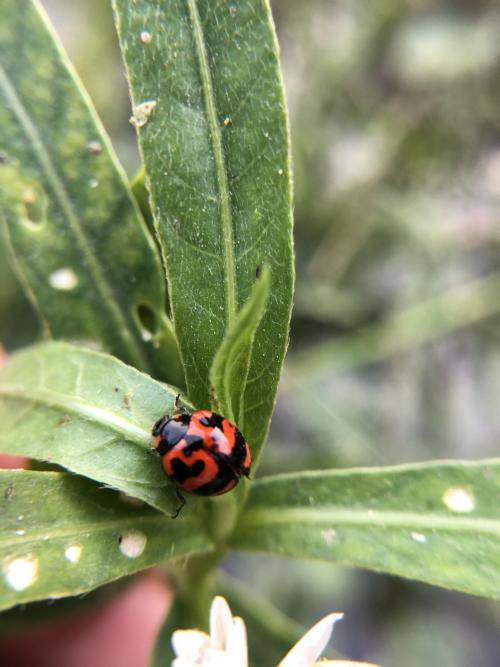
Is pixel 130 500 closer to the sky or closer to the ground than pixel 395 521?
closer to the sky

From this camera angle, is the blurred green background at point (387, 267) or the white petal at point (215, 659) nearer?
the white petal at point (215, 659)

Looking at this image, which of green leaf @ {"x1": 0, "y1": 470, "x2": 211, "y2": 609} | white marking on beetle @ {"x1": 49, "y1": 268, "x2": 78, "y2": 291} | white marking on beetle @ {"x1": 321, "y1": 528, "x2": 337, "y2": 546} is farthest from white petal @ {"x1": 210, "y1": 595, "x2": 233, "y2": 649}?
white marking on beetle @ {"x1": 49, "y1": 268, "x2": 78, "y2": 291}

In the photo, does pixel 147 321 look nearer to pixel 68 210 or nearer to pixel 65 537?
pixel 68 210

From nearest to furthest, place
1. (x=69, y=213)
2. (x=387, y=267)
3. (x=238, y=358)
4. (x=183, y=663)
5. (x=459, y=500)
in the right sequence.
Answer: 1. (x=183, y=663)
2. (x=238, y=358)
3. (x=459, y=500)
4. (x=69, y=213)
5. (x=387, y=267)

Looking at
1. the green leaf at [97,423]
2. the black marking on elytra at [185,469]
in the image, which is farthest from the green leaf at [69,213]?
the black marking on elytra at [185,469]

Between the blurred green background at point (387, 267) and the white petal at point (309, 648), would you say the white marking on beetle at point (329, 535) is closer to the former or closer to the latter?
the white petal at point (309, 648)

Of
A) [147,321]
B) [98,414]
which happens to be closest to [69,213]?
[147,321]

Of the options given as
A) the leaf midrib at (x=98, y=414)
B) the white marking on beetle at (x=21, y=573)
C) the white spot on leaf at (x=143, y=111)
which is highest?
the white spot on leaf at (x=143, y=111)
